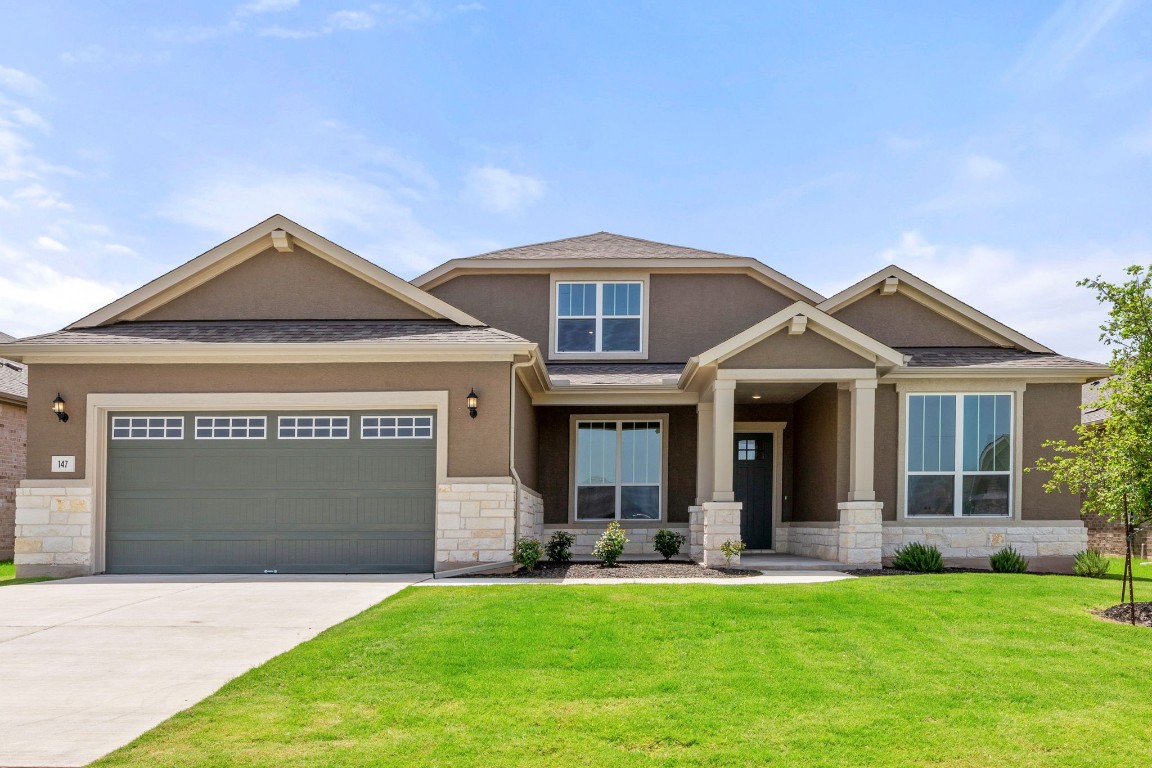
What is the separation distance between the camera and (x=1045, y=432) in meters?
14.0

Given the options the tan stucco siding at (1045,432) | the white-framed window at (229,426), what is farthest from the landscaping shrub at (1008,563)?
the white-framed window at (229,426)

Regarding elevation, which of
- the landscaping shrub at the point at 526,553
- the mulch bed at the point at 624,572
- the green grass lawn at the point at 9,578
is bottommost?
the green grass lawn at the point at 9,578

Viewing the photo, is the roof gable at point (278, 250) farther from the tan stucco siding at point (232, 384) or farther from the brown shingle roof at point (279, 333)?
the tan stucco siding at point (232, 384)

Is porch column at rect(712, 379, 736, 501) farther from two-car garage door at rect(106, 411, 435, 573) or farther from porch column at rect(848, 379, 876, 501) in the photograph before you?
two-car garage door at rect(106, 411, 435, 573)

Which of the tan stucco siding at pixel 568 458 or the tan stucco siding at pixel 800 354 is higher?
the tan stucco siding at pixel 800 354

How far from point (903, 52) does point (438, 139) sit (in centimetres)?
749

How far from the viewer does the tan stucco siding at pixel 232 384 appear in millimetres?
12258

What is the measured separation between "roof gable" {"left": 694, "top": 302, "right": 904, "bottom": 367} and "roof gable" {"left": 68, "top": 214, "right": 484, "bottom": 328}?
3.93m

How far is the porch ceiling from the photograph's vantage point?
13930 mm

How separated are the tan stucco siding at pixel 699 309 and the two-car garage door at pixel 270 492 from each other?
6070mm

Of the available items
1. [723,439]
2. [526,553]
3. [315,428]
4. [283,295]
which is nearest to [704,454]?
[723,439]

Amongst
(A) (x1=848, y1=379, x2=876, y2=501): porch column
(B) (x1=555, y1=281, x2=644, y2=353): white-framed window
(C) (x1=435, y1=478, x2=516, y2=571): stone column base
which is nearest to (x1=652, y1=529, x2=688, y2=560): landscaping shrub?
(A) (x1=848, y1=379, x2=876, y2=501): porch column

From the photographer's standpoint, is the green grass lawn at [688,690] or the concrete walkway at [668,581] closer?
the green grass lawn at [688,690]

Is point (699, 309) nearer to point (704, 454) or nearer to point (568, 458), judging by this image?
point (704, 454)
